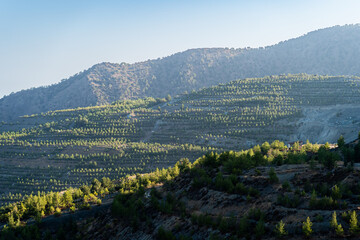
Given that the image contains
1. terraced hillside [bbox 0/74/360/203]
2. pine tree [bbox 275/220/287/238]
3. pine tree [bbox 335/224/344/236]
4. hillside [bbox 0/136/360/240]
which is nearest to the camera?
pine tree [bbox 335/224/344/236]

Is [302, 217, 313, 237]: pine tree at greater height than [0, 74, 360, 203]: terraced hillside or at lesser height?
greater

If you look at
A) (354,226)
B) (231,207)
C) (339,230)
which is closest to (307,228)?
(339,230)

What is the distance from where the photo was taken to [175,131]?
10962cm

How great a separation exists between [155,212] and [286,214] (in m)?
12.4

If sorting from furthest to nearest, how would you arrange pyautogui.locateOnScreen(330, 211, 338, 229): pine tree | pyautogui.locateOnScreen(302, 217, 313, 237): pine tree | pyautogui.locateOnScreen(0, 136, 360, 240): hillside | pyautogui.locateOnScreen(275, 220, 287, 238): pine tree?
pyautogui.locateOnScreen(0, 136, 360, 240): hillside → pyautogui.locateOnScreen(275, 220, 287, 238): pine tree → pyautogui.locateOnScreen(302, 217, 313, 237): pine tree → pyautogui.locateOnScreen(330, 211, 338, 229): pine tree

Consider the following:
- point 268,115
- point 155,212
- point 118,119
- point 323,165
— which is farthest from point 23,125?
point 323,165

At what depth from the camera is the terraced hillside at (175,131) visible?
3312 inches

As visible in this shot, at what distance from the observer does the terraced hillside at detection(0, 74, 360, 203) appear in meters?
84.1

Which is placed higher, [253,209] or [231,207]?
[253,209]

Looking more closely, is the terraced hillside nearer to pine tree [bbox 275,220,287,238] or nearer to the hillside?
the hillside

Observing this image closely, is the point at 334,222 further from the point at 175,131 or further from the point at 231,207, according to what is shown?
the point at 175,131

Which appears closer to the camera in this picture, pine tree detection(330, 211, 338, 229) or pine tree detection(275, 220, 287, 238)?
pine tree detection(330, 211, 338, 229)

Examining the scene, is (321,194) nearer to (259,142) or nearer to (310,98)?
(259,142)

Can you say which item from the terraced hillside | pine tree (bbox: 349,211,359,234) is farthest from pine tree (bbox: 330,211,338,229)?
the terraced hillside
